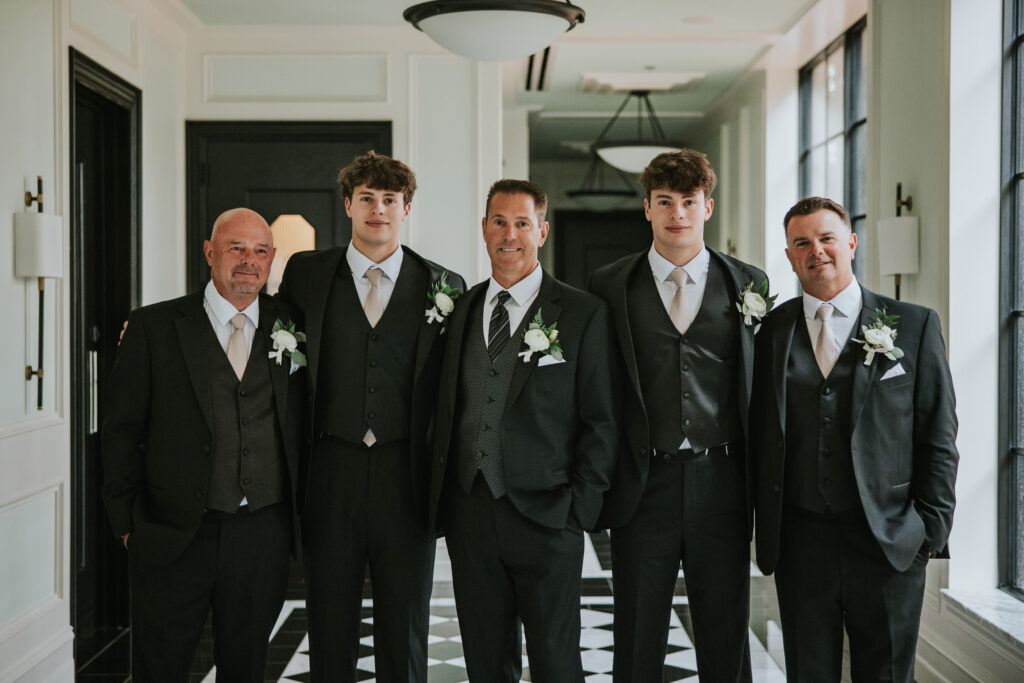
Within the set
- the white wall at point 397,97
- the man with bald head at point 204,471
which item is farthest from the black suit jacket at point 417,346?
the white wall at point 397,97

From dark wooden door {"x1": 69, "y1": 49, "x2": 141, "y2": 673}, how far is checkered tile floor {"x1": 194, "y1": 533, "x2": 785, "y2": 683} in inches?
32.1

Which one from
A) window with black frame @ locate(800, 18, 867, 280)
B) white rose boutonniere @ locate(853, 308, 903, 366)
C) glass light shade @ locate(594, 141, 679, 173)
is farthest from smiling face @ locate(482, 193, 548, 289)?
glass light shade @ locate(594, 141, 679, 173)

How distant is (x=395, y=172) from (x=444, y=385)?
0.67 meters

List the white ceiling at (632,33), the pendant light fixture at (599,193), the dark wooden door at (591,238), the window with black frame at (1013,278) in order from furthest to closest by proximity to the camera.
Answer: the dark wooden door at (591,238)
the pendant light fixture at (599,193)
the white ceiling at (632,33)
the window with black frame at (1013,278)

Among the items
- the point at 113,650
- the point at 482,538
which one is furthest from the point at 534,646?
the point at 113,650

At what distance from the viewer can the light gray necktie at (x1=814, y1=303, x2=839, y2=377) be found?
277 centimetres

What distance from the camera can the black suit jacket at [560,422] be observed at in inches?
107

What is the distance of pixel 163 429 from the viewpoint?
9.12ft

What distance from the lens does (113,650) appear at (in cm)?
453

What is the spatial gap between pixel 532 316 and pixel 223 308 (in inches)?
33.9

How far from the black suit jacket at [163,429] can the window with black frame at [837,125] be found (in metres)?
4.05

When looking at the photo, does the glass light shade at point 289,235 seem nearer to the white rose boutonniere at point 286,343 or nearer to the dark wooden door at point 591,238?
the white rose boutonniere at point 286,343

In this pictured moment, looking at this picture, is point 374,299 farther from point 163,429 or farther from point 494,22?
point 494,22

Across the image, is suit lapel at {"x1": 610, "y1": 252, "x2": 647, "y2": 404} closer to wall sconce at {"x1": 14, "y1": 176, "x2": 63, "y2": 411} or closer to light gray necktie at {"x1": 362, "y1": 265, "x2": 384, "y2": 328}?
light gray necktie at {"x1": 362, "y1": 265, "x2": 384, "y2": 328}
